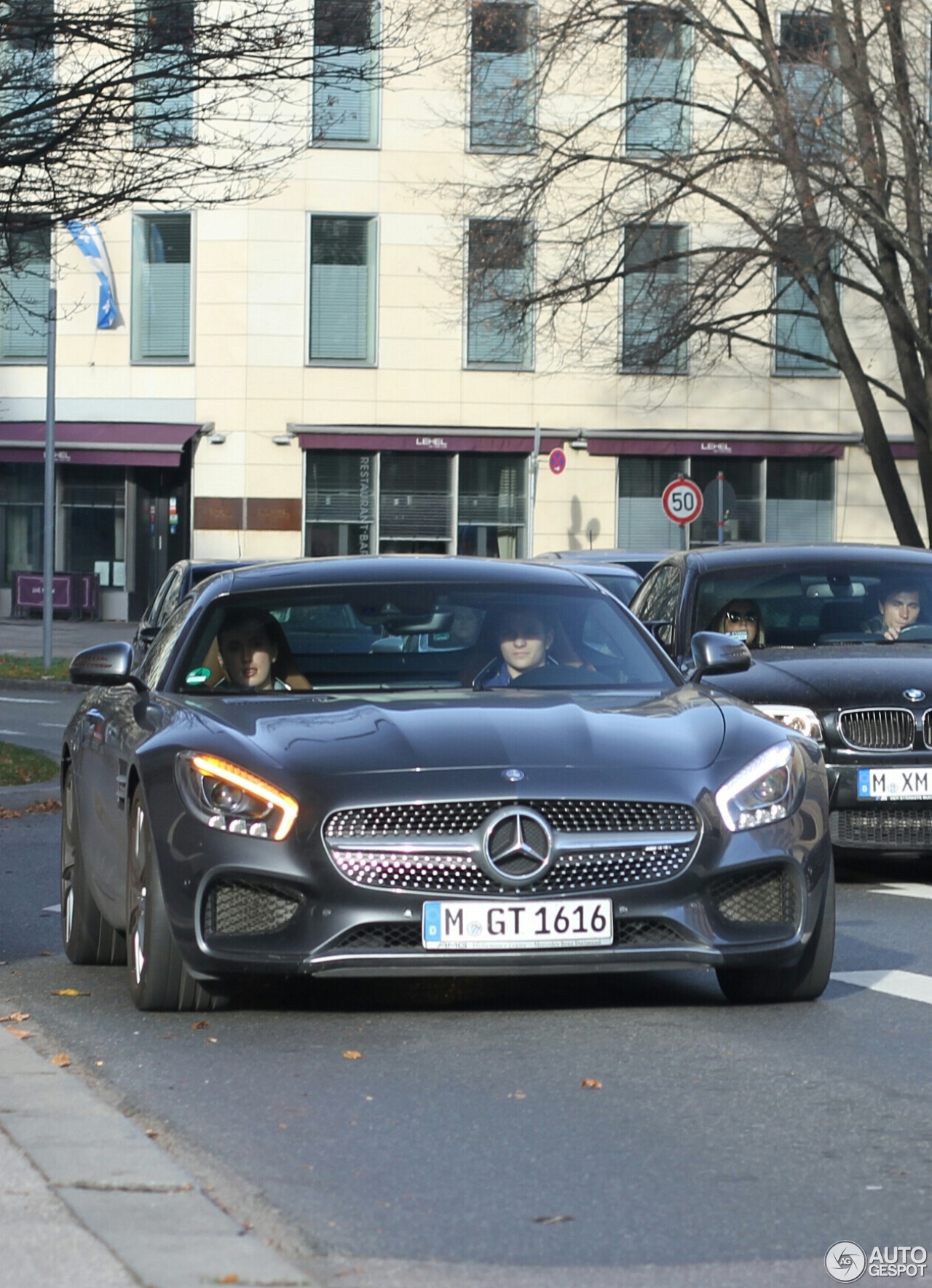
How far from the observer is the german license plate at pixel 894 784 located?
1012 centimetres

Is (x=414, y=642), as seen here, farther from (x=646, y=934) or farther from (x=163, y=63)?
(x=163, y=63)

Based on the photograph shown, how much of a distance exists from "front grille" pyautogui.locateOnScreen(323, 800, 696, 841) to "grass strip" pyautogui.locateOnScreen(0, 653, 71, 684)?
22.2 m

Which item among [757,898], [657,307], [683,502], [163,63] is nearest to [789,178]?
[657,307]

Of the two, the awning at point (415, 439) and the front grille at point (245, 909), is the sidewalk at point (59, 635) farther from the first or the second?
the front grille at point (245, 909)

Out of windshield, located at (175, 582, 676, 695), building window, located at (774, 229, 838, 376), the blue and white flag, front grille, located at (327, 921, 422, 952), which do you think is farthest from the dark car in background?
building window, located at (774, 229, 838, 376)

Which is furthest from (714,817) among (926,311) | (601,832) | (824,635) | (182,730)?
(926,311)

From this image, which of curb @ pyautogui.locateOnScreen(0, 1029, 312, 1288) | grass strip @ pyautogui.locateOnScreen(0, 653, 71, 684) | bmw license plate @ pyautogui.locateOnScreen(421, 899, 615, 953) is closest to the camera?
curb @ pyautogui.locateOnScreen(0, 1029, 312, 1288)

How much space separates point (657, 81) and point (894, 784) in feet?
116

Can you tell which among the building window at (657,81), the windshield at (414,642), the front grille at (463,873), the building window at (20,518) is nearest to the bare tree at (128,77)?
the windshield at (414,642)

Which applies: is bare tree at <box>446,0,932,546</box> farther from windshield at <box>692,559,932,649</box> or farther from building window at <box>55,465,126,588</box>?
windshield at <box>692,559,932,649</box>

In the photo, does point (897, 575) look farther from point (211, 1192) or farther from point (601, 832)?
point (211, 1192)

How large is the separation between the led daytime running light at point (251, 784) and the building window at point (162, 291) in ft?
125

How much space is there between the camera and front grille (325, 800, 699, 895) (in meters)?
6.37

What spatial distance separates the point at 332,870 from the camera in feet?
20.9
